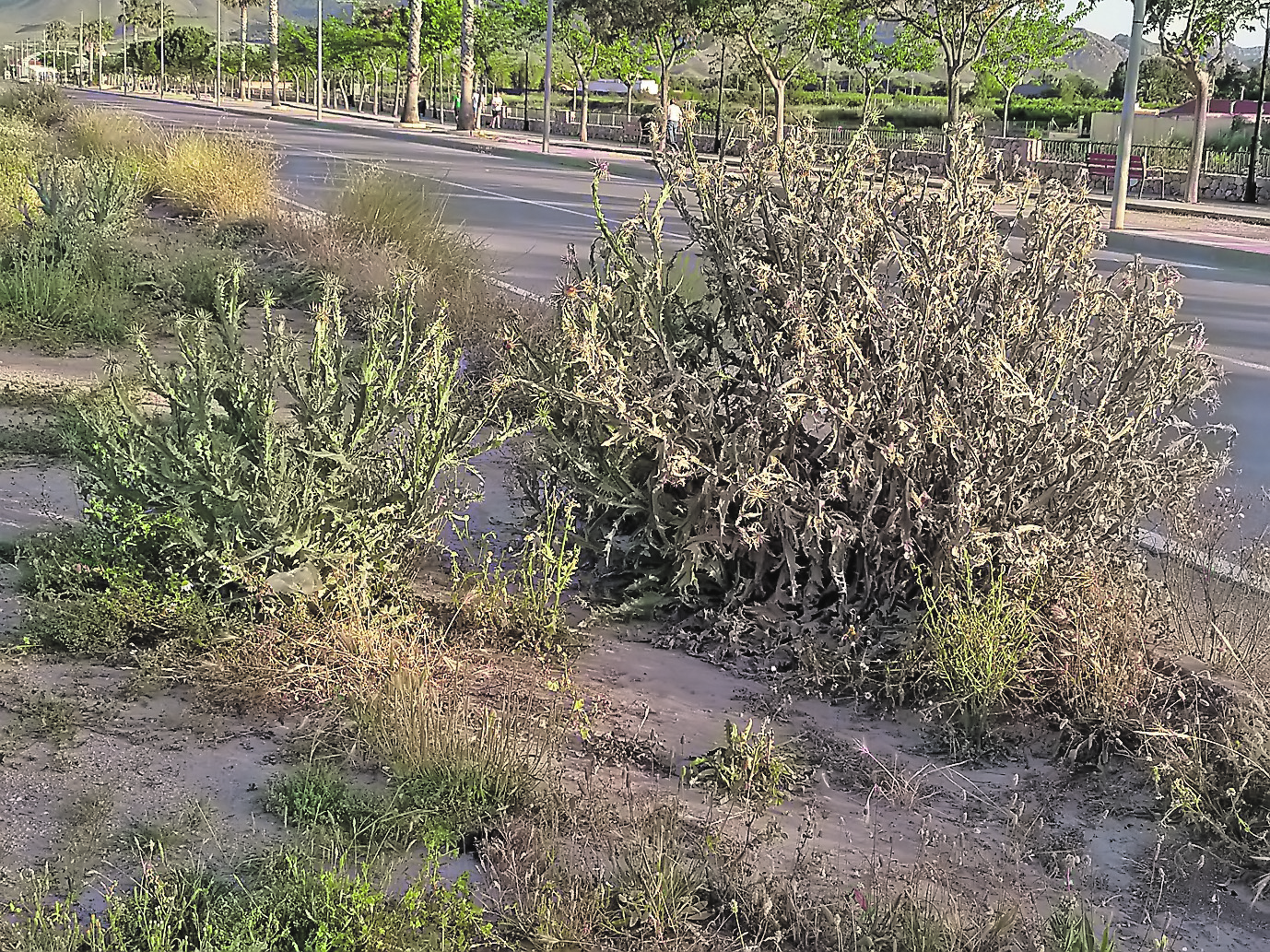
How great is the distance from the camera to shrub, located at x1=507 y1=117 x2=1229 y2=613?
13.7 ft

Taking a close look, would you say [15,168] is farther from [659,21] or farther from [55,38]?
[55,38]

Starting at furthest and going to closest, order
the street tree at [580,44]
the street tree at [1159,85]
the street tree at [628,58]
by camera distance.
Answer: the street tree at [1159,85] → the street tree at [628,58] → the street tree at [580,44]

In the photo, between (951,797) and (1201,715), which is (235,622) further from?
(1201,715)

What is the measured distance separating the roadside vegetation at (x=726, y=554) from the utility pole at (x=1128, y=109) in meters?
14.9

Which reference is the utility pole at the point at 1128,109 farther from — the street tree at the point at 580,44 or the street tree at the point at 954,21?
the street tree at the point at 580,44

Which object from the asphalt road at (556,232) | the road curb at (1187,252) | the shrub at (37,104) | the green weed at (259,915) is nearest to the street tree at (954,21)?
the asphalt road at (556,232)

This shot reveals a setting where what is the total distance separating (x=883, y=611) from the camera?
4355 millimetres

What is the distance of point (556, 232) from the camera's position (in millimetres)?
16422

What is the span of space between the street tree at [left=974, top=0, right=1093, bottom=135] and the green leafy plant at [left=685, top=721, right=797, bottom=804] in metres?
32.7

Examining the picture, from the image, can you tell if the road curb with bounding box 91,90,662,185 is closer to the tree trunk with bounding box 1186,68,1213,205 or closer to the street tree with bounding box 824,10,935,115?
the street tree with bounding box 824,10,935,115

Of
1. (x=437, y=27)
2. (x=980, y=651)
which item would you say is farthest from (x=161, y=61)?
(x=980, y=651)

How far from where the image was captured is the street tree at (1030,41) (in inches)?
1366

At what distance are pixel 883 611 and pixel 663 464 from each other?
2.74 ft

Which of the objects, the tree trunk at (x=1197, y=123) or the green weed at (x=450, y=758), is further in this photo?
the tree trunk at (x=1197, y=123)
